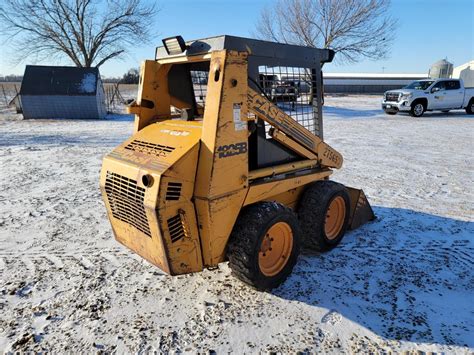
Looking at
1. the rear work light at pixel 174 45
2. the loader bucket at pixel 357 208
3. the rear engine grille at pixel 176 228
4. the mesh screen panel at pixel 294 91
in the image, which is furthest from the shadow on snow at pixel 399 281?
the rear work light at pixel 174 45

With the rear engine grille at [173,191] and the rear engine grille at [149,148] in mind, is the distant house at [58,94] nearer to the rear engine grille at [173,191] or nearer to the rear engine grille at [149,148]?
the rear engine grille at [149,148]

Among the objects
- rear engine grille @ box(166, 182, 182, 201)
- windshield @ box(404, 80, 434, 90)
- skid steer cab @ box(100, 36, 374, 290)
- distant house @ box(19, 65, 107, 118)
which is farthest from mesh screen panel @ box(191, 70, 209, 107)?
windshield @ box(404, 80, 434, 90)

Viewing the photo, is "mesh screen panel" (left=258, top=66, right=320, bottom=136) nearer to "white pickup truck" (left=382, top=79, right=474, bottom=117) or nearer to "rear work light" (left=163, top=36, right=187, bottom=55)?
"rear work light" (left=163, top=36, right=187, bottom=55)

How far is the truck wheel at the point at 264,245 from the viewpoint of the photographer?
Answer: 2881mm

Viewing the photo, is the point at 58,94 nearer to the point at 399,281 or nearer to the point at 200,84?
the point at 200,84

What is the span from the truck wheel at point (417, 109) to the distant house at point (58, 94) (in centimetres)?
1518

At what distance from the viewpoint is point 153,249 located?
2.81 m

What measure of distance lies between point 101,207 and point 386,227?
13.4ft

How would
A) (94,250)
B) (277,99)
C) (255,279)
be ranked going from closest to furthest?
(255,279) < (277,99) < (94,250)

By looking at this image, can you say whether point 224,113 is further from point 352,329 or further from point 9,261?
point 9,261

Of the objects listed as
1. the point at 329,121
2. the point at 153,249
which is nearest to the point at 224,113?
the point at 153,249

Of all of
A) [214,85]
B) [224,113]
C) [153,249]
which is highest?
[214,85]

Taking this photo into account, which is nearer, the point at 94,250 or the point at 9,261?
the point at 9,261

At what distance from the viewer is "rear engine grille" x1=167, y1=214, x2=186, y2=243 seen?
2635 mm
